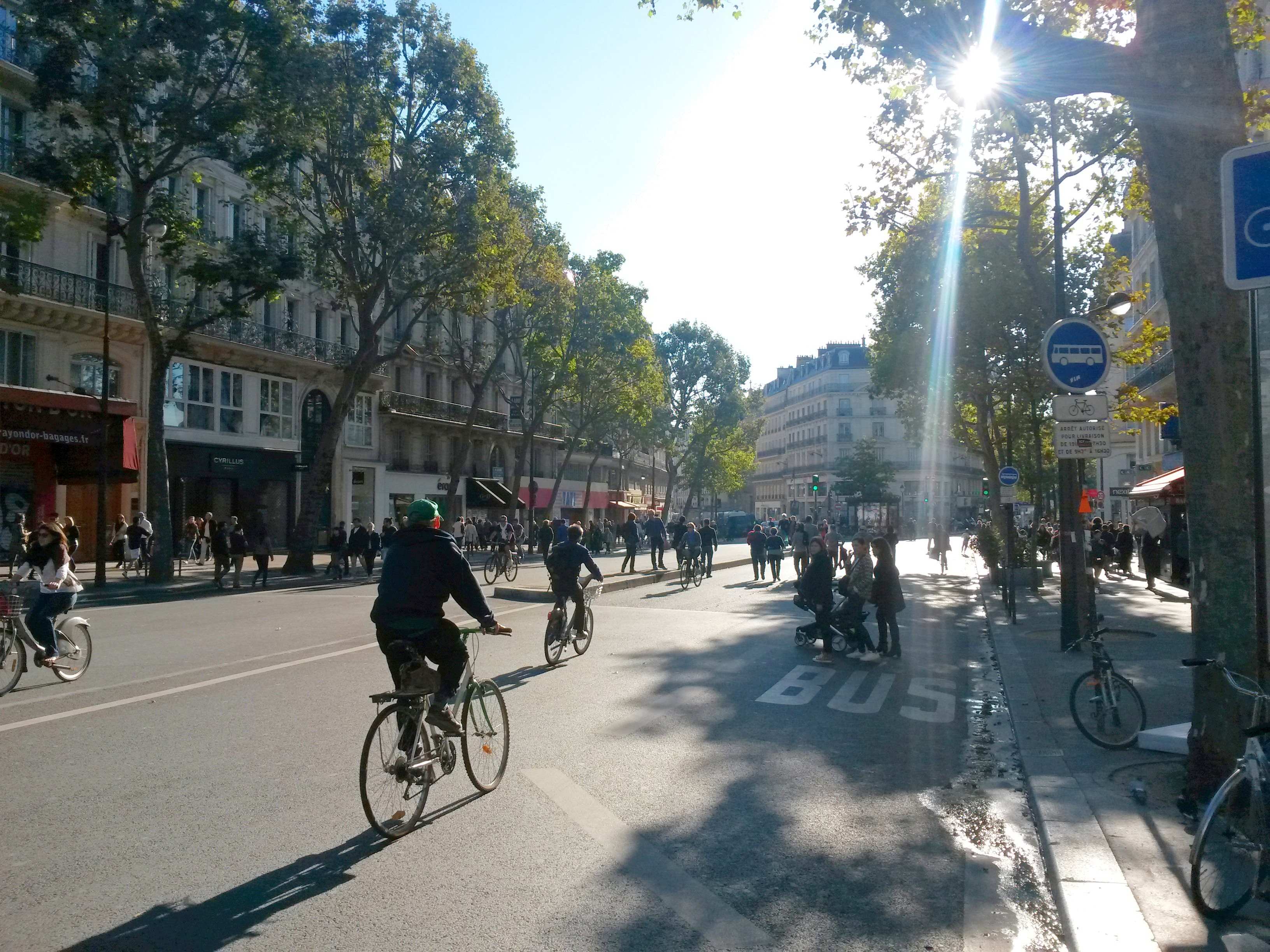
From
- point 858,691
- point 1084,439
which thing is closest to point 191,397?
point 858,691

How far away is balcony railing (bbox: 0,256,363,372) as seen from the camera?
27.2 m

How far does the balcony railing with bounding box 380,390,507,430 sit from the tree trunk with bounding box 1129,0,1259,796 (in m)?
40.1

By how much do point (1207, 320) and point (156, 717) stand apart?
800 cm

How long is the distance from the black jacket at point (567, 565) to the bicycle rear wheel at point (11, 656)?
536 cm

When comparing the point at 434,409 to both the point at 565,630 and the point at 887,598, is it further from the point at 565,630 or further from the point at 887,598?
the point at 887,598

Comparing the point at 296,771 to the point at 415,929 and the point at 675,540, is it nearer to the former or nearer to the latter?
the point at 415,929

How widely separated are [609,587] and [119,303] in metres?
17.5

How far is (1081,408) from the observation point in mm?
11773

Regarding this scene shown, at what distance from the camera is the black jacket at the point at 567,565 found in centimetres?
1241

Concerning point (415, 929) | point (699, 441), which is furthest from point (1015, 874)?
point (699, 441)

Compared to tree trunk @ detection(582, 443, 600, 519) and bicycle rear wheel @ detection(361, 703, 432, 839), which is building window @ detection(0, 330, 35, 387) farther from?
tree trunk @ detection(582, 443, 600, 519)

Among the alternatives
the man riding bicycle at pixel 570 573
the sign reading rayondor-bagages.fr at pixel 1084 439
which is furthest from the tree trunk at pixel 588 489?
the sign reading rayondor-bagages.fr at pixel 1084 439

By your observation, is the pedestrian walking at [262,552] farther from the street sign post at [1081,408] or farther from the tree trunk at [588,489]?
the tree trunk at [588,489]

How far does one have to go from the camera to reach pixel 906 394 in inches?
1649
